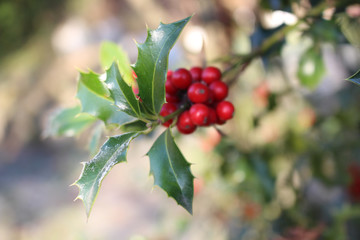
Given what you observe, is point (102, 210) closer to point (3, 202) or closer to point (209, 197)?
point (3, 202)

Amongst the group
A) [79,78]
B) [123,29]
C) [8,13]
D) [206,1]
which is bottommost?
[123,29]

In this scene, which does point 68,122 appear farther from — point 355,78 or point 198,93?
point 355,78

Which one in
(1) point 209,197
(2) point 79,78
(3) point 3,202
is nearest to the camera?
(2) point 79,78

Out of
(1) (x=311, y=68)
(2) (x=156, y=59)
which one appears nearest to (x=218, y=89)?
(2) (x=156, y=59)

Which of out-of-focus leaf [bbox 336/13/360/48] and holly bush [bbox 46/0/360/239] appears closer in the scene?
holly bush [bbox 46/0/360/239]

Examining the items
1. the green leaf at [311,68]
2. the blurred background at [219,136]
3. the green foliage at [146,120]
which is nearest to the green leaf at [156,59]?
the green foliage at [146,120]

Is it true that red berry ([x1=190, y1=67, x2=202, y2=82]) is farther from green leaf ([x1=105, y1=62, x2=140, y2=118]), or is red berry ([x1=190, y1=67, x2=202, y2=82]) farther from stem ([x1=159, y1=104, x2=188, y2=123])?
green leaf ([x1=105, y1=62, x2=140, y2=118])

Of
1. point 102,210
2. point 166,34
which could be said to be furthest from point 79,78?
point 102,210

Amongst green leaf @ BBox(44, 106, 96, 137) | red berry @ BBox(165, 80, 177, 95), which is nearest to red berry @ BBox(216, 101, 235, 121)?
red berry @ BBox(165, 80, 177, 95)

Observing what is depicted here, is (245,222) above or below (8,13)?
→ below
